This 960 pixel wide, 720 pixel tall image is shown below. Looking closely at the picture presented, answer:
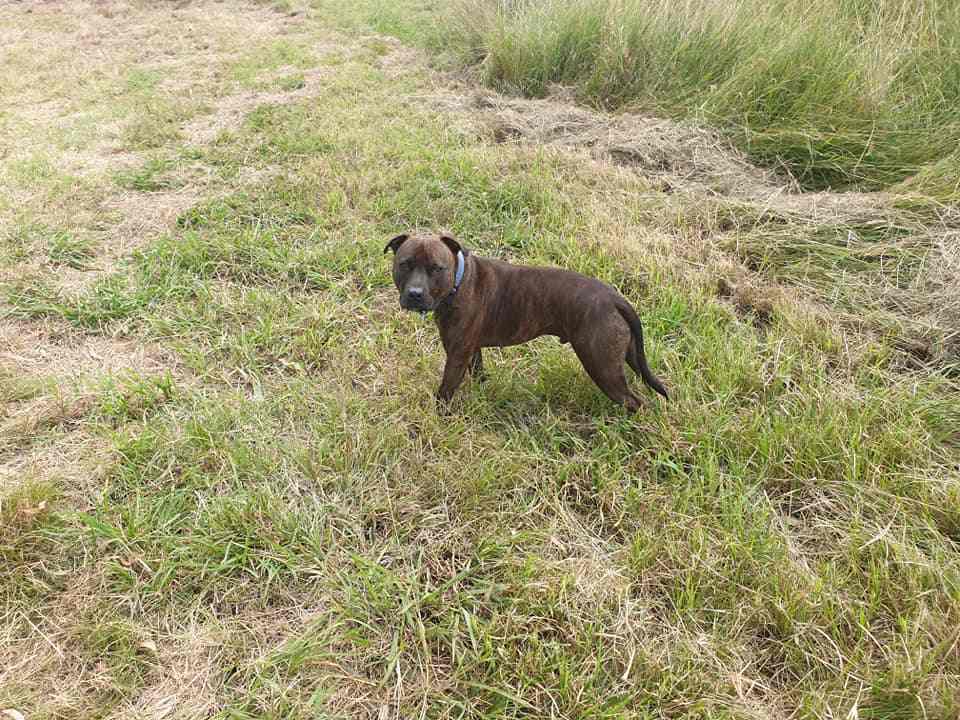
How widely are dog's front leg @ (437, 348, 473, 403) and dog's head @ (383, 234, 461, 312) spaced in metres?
0.34

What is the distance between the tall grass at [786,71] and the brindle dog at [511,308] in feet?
11.9

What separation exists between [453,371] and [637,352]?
0.98m

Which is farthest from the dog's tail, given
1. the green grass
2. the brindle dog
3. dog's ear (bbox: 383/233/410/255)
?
the green grass

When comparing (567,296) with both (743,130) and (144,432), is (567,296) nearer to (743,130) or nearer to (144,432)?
(144,432)

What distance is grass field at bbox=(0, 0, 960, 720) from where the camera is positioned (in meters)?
1.82

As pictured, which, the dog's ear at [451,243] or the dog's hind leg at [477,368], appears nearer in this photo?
the dog's ear at [451,243]

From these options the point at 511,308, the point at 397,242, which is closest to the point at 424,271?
the point at 397,242

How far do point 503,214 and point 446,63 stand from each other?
5.83 metres

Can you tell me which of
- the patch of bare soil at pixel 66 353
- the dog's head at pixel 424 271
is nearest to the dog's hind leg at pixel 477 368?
the dog's head at pixel 424 271

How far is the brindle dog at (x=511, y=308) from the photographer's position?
2553 millimetres

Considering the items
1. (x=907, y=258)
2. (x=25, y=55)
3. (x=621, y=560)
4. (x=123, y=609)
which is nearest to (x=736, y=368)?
(x=621, y=560)

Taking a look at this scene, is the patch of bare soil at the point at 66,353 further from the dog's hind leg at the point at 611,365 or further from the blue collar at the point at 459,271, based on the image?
the dog's hind leg at the point at 611,365

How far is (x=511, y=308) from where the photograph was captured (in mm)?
2828

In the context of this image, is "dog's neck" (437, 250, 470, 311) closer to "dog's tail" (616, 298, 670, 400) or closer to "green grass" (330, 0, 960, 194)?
"dog's tail" (616, 298, 670, 400)
